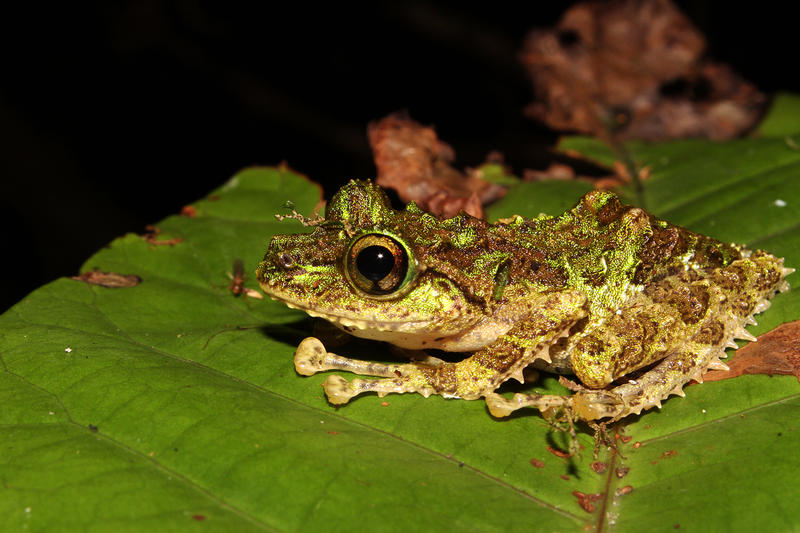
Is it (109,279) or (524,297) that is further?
(109,279)

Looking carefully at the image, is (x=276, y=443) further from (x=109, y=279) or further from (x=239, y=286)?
(x=109, y=279)

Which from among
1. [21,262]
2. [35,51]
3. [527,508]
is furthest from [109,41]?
[527,508]

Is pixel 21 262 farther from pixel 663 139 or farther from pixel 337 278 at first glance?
pixel 663 139

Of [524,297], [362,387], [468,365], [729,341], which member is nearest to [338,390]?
[362,387]

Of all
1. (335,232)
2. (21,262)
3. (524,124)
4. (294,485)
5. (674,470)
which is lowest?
(294,485)

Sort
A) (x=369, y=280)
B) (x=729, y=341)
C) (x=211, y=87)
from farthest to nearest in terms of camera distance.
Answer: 1. (x=211, y=87)
2. (x=729, y=341)
3. (x=369, y=280)

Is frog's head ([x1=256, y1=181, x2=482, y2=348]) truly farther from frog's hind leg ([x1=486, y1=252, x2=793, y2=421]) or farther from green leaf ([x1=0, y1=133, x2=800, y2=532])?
frog's hind leg ([x1=486, y1=252, x2=793, y2=421])

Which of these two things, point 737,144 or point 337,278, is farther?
point 737,144
